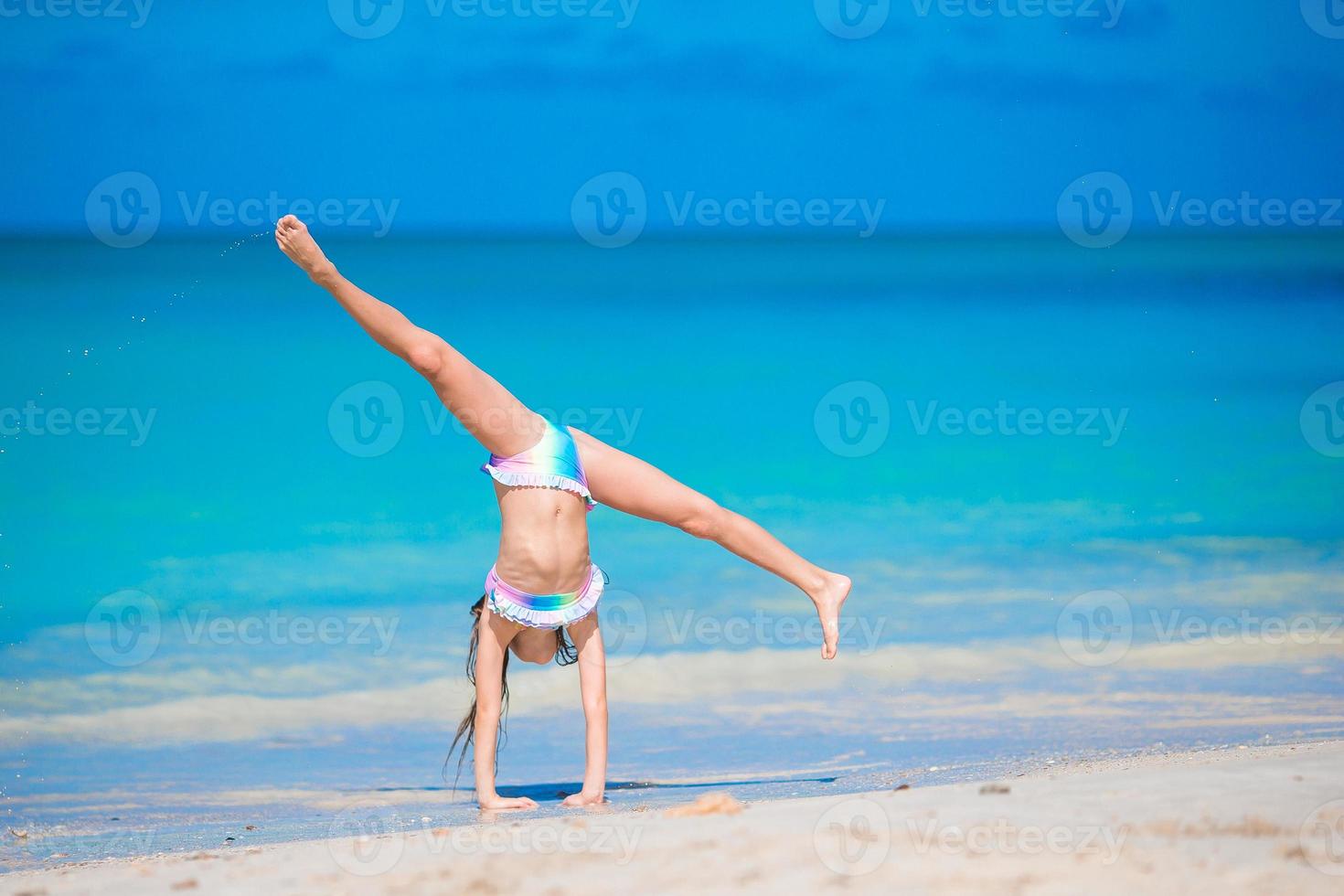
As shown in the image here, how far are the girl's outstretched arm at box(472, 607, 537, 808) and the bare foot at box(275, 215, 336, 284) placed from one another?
0.90m

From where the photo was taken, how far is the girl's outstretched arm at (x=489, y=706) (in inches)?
130

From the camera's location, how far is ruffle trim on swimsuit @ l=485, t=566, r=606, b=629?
3.37m

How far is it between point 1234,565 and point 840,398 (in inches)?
89.4

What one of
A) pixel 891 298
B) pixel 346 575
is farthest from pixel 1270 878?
pixel 891 298

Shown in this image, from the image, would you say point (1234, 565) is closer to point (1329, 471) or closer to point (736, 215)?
point (1329, 471)

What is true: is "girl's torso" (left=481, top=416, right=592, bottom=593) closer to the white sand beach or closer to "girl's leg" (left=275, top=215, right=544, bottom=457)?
"girl's leg" (left=275, top=215, right=544, bottom=457)

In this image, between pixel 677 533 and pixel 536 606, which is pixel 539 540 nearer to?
pixel 536 606

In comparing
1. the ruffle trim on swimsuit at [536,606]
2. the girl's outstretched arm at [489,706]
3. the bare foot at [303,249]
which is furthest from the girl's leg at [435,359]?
the girl's outstretched arm at [489,706]

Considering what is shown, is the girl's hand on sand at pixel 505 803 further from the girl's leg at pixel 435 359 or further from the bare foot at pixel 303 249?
the bare foot at pixel 303 249

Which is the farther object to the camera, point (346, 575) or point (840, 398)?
point (840, 398)

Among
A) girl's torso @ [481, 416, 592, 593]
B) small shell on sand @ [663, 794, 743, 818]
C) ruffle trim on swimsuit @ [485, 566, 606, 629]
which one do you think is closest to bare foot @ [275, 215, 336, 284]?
girl's torso @ [481, 416, 592, 593]

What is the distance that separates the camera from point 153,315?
875 centimetres

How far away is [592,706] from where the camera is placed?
342cm

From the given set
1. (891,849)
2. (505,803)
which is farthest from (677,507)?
(891,849)
